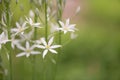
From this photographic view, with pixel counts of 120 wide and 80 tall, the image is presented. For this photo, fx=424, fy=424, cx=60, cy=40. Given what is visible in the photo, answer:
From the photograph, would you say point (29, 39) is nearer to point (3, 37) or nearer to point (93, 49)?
point (3, 37)

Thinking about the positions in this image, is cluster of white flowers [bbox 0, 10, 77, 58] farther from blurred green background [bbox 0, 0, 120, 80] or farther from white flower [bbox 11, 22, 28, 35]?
blurred green background [bbox 0, 0, 120, 80]

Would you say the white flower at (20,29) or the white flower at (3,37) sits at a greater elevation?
the white flower at (20,29)

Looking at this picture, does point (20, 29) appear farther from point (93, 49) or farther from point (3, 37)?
point (93, 49)

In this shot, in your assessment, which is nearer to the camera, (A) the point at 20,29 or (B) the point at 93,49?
(A) the point at 20,29

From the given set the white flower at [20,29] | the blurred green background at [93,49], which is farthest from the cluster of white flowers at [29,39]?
the blurred green background at [93,49]

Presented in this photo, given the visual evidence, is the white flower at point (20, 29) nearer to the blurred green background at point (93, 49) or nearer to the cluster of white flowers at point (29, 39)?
the cluster of white flowers at point (29, 39)

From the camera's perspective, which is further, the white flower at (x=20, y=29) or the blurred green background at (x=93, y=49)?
the blurred green background at (x=93, y=49)

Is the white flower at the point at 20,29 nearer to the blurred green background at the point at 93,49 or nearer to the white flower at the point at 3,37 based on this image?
the white flower at the point at 3,37

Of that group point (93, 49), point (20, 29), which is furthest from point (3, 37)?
point (93, 49)

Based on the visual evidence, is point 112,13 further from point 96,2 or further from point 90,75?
point 90,75
